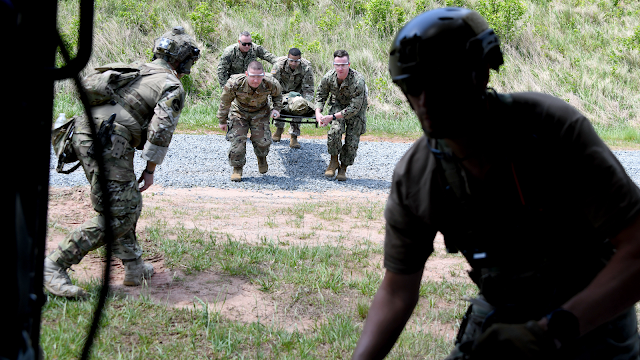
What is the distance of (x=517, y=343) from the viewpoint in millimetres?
1437

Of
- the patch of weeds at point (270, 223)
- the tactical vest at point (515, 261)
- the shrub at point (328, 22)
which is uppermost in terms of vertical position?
the tactical vest at point (515, 261)

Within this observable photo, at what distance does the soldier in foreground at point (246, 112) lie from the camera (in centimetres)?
953

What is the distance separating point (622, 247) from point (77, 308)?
349 cm

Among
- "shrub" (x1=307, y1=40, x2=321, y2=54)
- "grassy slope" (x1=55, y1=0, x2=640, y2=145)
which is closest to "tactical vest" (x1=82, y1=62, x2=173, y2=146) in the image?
"grassy slope" (x1=55, y1=0, x2=640, y2=145)

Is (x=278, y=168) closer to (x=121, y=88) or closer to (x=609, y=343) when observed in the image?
(x=121, y=88)

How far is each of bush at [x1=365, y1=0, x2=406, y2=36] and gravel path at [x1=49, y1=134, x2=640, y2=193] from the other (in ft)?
24.4

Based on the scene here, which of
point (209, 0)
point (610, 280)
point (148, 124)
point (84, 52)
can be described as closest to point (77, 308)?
point (148, 124)

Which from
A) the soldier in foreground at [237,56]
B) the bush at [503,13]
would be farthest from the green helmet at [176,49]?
the bush at [503,13]

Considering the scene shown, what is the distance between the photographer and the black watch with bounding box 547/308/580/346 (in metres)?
1.47

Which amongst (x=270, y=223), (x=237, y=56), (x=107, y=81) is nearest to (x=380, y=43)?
(x=237, y=56)

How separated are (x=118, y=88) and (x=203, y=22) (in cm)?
1380

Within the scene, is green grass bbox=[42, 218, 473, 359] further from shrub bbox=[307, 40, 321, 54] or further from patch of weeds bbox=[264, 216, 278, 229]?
shrub bbox=[307, 40, 321, 54]

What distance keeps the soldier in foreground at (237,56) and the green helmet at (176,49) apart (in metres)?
7.25

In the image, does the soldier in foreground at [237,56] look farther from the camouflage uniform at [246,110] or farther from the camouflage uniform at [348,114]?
the camouflage uniform at [348,114]
